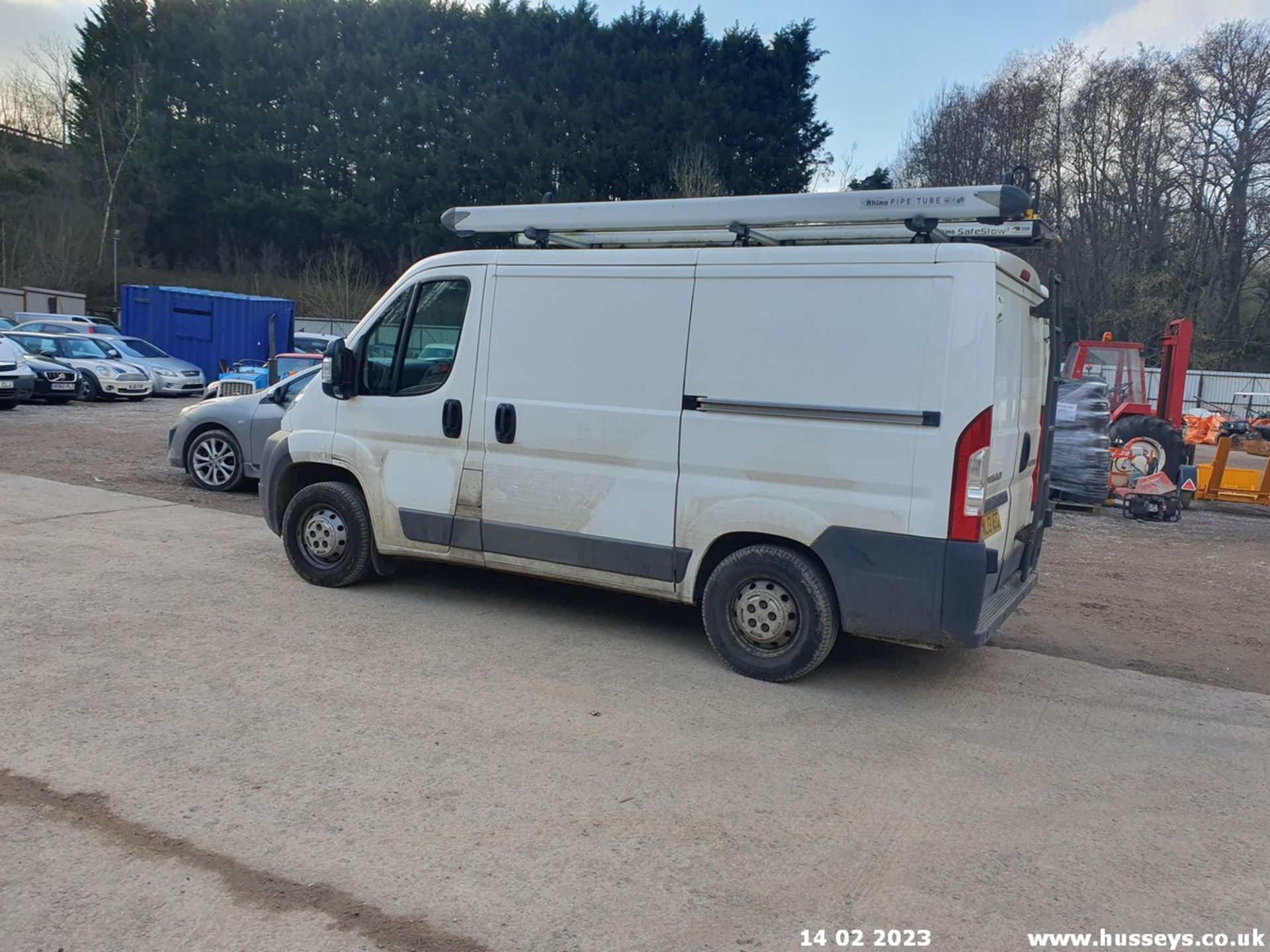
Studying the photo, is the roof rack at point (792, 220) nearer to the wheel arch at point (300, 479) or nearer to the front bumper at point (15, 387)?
the wheel arch at point (300, 479)

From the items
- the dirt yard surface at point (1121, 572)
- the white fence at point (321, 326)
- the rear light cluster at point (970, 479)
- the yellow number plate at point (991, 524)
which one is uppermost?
the white fence at point (321, 326)

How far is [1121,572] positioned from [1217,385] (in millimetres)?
32276

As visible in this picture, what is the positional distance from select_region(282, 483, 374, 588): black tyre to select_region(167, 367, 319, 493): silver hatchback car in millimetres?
3960

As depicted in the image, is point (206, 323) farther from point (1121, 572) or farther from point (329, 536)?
point (1121, 572)

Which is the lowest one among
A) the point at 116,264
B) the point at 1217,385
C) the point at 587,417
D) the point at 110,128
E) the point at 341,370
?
the point at 587,417

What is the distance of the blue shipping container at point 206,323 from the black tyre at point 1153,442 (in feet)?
70.8

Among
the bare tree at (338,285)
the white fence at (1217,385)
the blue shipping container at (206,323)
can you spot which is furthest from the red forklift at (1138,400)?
the bare tree at (338,285)

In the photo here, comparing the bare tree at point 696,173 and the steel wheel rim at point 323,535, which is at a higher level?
the bare tree at point 696,173

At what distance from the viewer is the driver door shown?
21.4 feet

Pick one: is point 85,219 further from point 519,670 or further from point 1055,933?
point 1055,933

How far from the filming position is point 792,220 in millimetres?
5684

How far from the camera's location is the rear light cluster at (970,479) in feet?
16.3

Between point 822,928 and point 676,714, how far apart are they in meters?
1.89

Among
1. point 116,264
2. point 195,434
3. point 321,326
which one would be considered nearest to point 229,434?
point 195,434
